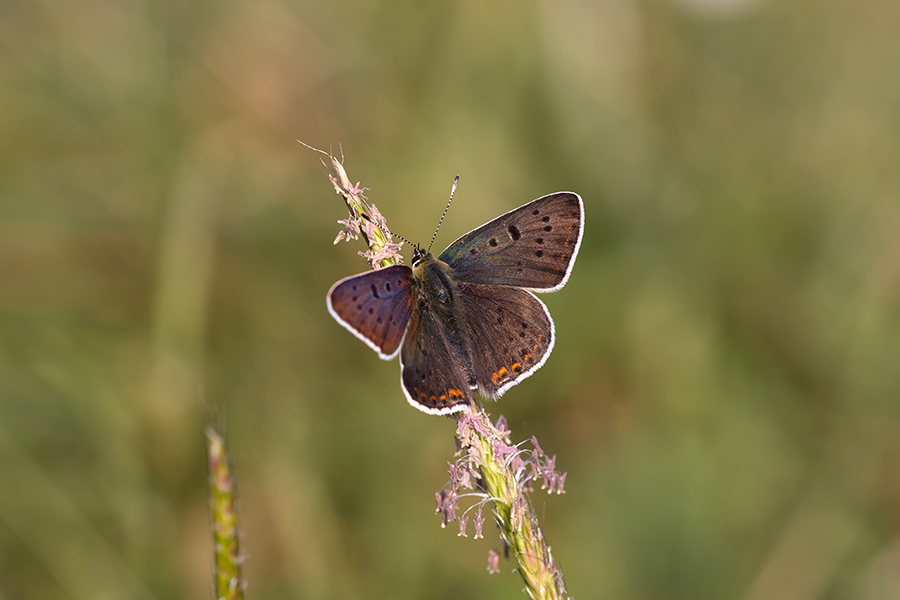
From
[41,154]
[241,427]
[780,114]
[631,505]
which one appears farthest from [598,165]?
[41,154]

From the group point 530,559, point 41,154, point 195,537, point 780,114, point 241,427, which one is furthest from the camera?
point 780,114

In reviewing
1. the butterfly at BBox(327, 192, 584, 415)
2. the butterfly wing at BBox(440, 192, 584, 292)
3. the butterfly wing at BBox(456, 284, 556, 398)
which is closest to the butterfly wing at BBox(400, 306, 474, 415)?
the butterfly at BBox(327, 192, 584, 415)

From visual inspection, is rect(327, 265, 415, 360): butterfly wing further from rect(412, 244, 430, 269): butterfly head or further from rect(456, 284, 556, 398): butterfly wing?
rect(456, 284, 556, 398): butterfly wing

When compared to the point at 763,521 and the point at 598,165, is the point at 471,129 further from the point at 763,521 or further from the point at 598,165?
the point at 763,521

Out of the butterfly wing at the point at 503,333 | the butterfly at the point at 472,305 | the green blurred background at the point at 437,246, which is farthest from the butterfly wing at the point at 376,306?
the green blurred background at the point at 437,246

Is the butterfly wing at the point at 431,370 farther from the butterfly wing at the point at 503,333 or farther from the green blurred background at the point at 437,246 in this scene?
the green blurred background at the point at 437,246
